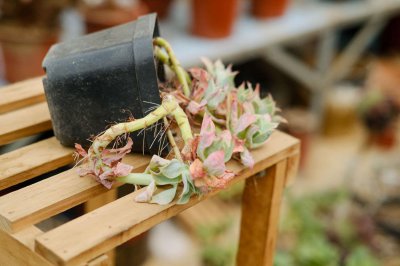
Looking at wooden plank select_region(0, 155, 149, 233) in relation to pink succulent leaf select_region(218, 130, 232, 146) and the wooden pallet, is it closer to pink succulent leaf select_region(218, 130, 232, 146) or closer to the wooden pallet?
the wooden pallet

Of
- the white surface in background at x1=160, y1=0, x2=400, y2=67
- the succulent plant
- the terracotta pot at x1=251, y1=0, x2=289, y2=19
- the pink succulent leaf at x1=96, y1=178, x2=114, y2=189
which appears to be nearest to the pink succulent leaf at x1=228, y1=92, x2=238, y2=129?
the succulent plant

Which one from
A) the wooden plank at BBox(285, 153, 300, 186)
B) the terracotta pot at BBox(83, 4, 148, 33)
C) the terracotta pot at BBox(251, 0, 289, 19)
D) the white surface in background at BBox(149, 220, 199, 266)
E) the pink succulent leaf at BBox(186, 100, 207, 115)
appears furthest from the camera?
the terracotta pot at BBox(251, 0, 289, 19)

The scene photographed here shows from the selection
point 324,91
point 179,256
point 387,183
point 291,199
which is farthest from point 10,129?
point 324,91

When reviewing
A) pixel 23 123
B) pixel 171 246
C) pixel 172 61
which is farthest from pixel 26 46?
pixel 172 61

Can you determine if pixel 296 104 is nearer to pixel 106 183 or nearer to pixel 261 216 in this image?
pixel 261 216

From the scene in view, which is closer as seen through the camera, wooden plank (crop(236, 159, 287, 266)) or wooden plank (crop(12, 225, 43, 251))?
wooden plank (crop(12, 225, 43, 251))
